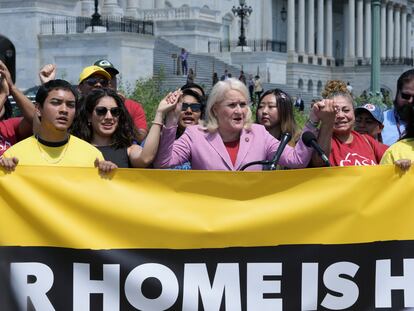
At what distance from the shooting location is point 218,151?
681 centimetres

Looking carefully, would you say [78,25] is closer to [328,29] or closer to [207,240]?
[207,240]

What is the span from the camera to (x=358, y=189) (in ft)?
20.0

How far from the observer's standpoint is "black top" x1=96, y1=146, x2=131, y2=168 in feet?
22.8

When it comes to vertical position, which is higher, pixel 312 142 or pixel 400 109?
pixel 400 109

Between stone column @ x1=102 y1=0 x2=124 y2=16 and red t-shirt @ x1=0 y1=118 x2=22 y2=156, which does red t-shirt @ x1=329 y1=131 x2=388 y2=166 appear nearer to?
red t-shirt @ x1=0 y1=118 x2=22 y2=156

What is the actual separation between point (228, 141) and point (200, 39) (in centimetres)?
5013

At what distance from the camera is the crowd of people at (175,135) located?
254 inches

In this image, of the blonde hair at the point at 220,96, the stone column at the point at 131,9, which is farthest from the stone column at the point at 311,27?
the blonde hair at the point at 220,96

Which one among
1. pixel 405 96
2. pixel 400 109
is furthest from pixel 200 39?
pixel 400 109

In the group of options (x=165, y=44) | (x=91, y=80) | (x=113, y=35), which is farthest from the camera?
(x=165, y=44)

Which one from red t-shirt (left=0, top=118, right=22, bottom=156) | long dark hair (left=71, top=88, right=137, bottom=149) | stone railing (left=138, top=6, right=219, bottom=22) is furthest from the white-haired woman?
stone railing (left=138, top=6, right=219, bottom=22)

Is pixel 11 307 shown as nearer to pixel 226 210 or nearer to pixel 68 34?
pixel 226 210

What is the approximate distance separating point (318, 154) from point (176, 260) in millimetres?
1401

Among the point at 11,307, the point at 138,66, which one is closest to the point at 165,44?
the point at 138,66
